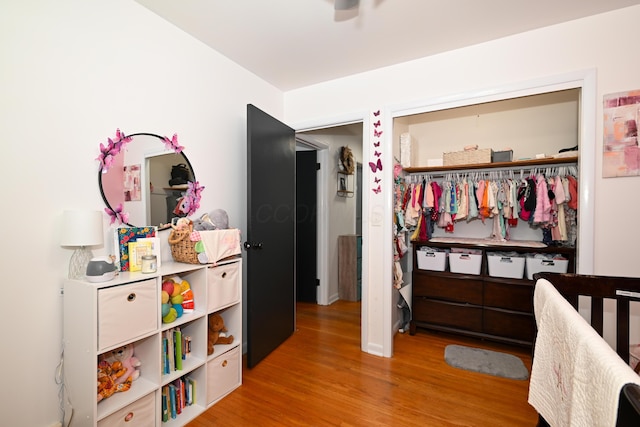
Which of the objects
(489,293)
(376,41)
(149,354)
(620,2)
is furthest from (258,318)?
(620,2)

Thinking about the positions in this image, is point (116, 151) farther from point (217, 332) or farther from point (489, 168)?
point (489, 168)

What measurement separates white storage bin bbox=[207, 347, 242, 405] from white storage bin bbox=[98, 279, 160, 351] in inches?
21.9

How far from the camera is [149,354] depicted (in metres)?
1.58

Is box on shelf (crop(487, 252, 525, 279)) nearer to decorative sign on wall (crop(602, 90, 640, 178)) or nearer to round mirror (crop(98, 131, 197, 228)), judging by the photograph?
decorative sign on wall (crop(602, 90, 640, 178))

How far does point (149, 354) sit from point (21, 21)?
169 centimetres

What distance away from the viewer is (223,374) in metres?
1.91

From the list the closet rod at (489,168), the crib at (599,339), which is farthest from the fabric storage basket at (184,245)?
the closet rod at (489,168)

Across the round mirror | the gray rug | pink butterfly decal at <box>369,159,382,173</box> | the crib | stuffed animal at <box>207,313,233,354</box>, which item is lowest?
the gray rug

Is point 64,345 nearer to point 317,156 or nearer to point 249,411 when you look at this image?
point 249,411

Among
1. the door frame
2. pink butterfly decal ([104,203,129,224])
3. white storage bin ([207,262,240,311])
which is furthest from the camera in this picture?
the door frame

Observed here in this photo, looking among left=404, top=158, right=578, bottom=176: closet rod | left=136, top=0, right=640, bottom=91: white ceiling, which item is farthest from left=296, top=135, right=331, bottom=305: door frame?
left=136, top=0, right=640, bottom=91: white ceiling

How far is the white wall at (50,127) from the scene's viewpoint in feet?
4.22

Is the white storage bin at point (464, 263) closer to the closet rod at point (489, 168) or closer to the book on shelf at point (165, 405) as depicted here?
the closet rod at point (489, 168)

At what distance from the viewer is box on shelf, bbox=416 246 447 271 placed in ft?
9.33
